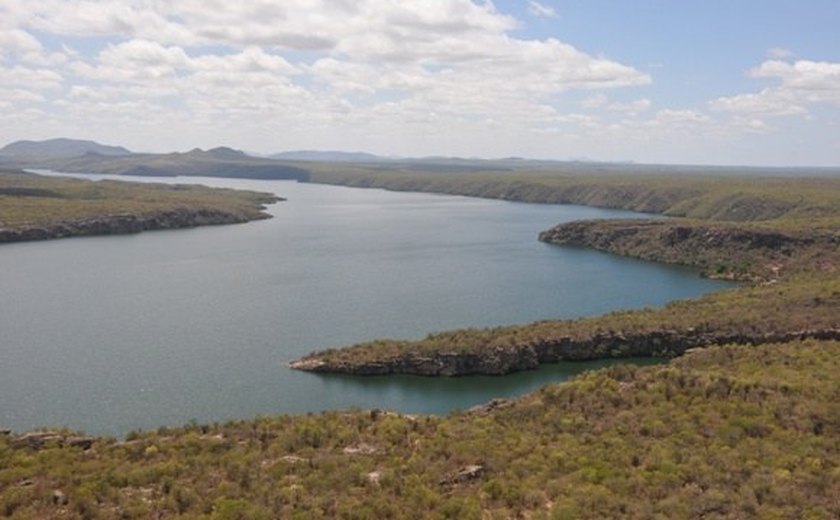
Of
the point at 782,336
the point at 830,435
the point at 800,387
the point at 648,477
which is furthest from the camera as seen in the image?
the point at 782,336

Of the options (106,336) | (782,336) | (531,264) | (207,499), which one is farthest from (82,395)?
(531,264)

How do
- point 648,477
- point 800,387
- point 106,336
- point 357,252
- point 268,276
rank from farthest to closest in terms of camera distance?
point 357,252
point 268,276
point 106,336
point 800,387
point 648,477

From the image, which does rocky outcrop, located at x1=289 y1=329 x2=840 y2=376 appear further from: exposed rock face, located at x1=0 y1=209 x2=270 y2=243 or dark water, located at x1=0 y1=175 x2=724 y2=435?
exposed rock face, located at x1=0 y1=209 x2=270 y2=243

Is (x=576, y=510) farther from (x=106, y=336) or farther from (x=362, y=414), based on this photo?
(x=106, y=336)

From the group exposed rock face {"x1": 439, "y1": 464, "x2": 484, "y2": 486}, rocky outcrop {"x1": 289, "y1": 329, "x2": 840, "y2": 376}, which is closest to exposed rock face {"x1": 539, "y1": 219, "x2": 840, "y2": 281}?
rocky outcrop {"x1": 289, "y1": 329, "x2": 840, "y2": 376}

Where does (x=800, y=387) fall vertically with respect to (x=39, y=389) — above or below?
above

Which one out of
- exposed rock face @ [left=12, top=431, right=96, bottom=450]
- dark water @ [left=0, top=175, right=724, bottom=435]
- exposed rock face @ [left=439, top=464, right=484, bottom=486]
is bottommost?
dark water @ [left=0, top=175, right=724, bottom=435]

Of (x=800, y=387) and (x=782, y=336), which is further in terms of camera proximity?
(x=782, y=336)
